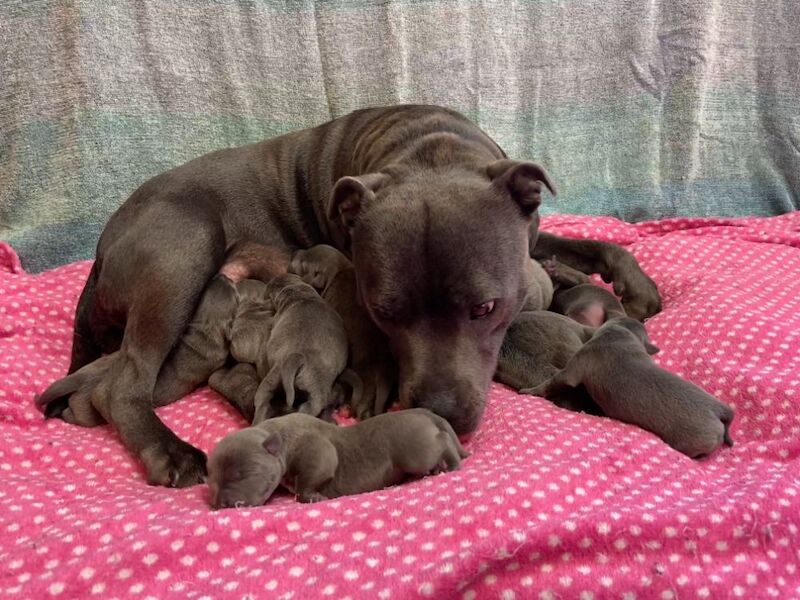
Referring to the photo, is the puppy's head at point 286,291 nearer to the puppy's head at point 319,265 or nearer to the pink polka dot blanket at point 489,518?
the puppy's head at point 319,265

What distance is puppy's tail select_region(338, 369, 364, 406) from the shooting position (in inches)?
80.7

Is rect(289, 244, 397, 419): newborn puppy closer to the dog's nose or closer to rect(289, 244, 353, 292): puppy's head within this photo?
rect(289, 244, 353, 292): puppy's head

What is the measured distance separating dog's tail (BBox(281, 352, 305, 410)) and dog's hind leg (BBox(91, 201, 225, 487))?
28 cm

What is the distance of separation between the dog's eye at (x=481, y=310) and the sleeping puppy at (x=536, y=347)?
0.23 m

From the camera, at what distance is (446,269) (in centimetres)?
188

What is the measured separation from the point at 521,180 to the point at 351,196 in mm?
496

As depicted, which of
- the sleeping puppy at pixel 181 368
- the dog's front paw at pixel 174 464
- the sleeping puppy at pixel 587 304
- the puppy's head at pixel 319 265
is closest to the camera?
the dog's front paw at pixel 174 464

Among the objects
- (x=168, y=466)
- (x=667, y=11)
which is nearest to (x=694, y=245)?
(x=667, y=11)

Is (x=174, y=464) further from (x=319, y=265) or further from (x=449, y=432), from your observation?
(x=319, y=265)

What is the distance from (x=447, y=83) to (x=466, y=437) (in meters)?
2.13

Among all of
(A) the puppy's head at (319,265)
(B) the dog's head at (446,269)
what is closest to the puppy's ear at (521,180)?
(B) the dog's head at (446,269)

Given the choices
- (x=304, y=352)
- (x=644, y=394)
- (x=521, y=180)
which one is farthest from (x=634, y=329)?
(x=304, y=352)

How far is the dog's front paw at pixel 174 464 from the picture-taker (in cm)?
177

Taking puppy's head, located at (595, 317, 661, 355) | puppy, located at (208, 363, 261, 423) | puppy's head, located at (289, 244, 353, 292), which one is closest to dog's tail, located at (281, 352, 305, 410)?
puppy, located at (208, 363, 261, 423)
